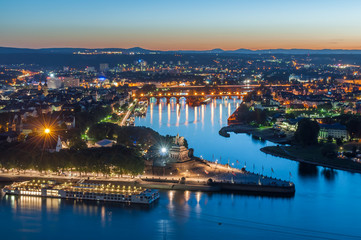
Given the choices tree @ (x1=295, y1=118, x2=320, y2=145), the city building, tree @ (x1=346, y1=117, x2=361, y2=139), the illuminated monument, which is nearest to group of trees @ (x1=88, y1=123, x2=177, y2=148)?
the illuminated monument

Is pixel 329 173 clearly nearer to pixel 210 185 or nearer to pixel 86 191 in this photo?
pixel 210 185

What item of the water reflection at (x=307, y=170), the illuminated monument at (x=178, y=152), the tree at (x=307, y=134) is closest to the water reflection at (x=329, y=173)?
the water reflection at (x=307, y=170)

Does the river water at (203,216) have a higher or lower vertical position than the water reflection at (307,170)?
lower

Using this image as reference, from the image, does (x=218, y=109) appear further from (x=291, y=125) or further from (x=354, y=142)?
(x=354, y=142)

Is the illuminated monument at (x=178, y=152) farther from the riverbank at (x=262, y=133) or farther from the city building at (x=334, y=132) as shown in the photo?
the city building at (x=334, y=132)

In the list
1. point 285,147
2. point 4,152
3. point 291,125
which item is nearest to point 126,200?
point 4,152

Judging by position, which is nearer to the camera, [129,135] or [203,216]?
[203,216]

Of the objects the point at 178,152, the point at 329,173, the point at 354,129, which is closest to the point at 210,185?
the point at 178,152
